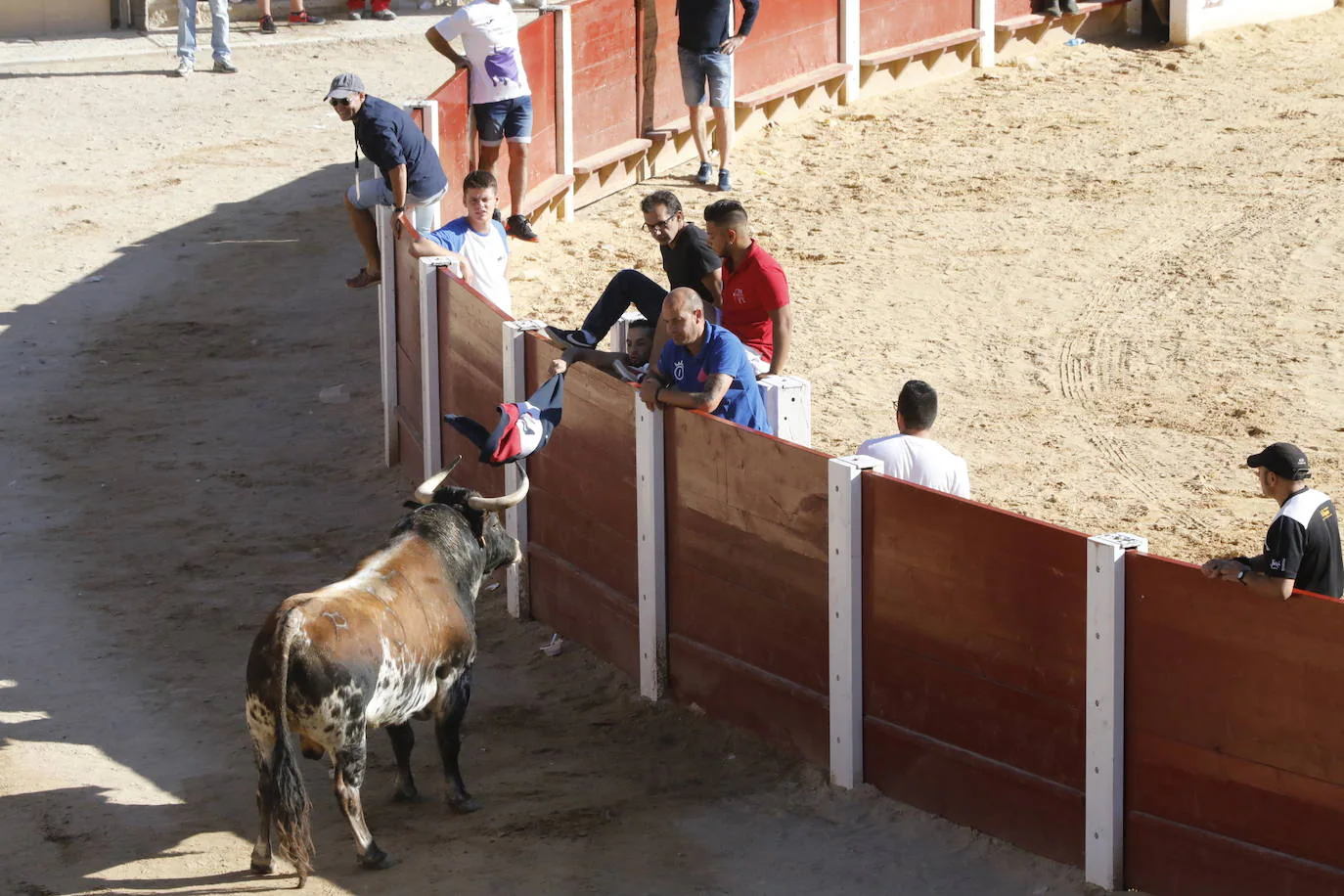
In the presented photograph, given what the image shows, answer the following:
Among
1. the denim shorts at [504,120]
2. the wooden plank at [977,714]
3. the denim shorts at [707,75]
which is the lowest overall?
the wooden plank at [977,714]

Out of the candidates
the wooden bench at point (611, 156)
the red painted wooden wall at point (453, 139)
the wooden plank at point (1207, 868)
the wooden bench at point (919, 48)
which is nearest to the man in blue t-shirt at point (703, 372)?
the wooden plank at point (1207, 868)

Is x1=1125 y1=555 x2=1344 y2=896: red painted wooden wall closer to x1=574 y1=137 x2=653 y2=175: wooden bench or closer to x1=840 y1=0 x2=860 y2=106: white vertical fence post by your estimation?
x1=574 y1=137 x2=653 y2=175: wooden bench

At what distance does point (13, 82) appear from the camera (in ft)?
58.8

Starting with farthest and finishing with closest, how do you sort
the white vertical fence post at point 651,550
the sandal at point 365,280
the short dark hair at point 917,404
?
the sandal at point 365,280, the white vertical fence post at point 651,550, the short dark hair at point 917,404

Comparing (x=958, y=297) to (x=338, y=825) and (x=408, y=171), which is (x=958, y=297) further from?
(x=338, y=825)

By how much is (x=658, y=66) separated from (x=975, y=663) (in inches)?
402

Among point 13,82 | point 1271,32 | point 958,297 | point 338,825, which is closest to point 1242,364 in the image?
point 958,297

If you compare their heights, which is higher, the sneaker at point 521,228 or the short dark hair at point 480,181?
the short dark hair at point 480,181

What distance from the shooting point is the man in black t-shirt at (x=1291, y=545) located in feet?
17.9

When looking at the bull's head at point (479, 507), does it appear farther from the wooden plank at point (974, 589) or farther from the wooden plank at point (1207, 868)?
the wooden plank at point (1207, 868)

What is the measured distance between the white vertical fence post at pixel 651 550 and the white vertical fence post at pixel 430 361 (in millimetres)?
2203

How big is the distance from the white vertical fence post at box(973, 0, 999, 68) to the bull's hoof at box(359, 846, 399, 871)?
1383cm

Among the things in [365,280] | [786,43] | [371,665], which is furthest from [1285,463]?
[786,43]

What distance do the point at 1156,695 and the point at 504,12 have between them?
8.45 m
